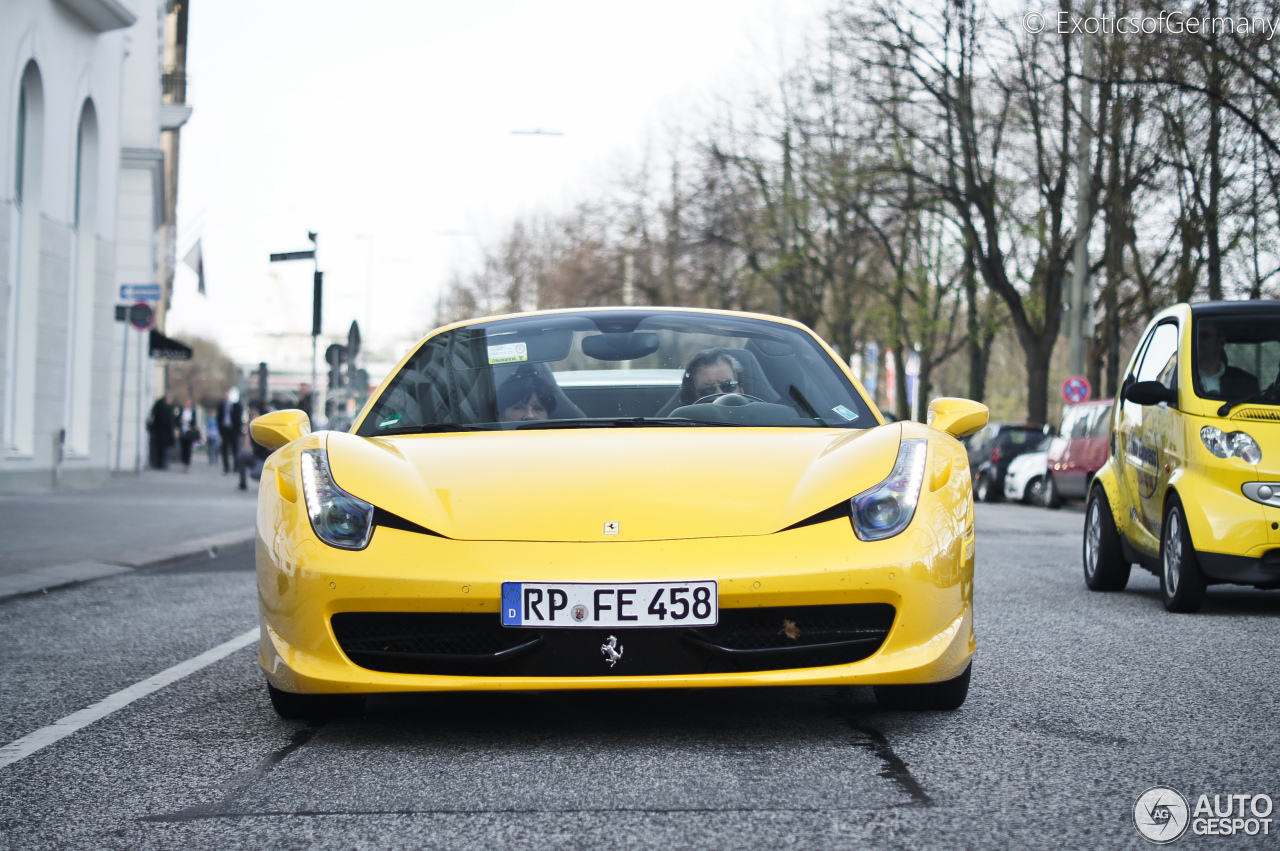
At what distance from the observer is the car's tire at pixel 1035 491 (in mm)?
26031

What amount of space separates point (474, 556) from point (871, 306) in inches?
1685

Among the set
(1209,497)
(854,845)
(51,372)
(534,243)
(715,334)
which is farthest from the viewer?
(534,243)

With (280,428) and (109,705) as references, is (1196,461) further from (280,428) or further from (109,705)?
(109,705)

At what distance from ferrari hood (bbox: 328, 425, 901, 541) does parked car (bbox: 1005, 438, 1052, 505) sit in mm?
22116

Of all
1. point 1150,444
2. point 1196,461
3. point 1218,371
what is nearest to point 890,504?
point 1196,461

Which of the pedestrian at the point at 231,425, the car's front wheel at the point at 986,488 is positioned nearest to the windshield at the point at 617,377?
the car's front wheel at the point at 986,488

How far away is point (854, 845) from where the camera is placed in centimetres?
306

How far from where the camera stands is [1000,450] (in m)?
28.2

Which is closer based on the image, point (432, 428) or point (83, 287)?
point (432, 428)

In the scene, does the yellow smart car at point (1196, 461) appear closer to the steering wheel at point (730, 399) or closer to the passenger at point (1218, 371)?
the passenger at point (1218, 371)

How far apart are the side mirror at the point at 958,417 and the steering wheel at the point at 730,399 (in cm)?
61

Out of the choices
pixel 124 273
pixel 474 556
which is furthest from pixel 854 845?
pixel 124 273

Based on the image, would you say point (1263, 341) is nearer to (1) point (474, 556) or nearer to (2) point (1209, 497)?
(2) point (1209, 497)

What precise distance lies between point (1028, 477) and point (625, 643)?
2332 centimetres
